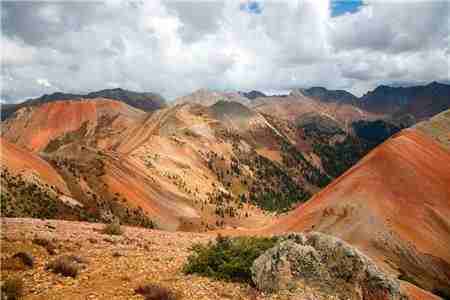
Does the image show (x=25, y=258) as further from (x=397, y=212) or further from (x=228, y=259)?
(x=397, y=212)

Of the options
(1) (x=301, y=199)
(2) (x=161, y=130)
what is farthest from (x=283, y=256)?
(1) (x=301, y=199)

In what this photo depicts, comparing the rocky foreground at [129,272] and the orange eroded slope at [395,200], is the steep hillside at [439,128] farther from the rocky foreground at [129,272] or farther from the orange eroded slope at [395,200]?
the rocky foreground at [129,272]

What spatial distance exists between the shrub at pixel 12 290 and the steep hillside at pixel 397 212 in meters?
29.1

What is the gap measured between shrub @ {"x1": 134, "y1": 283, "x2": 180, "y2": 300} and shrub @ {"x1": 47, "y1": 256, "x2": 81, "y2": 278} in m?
2.44

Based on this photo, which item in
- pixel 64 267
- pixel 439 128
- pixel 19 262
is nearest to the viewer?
pixel 64 267

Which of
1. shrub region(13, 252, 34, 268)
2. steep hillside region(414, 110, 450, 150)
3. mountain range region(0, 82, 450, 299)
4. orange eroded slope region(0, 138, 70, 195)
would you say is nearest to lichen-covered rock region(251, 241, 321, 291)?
shrub region(13, 252, 34, 268)

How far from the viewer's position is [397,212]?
45625 mm

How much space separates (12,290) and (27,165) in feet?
168

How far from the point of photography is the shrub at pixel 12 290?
484 inches

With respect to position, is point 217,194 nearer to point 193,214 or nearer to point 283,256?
point 193,214

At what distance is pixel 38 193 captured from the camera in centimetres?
5119

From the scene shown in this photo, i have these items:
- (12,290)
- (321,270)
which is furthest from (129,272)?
(321,270)

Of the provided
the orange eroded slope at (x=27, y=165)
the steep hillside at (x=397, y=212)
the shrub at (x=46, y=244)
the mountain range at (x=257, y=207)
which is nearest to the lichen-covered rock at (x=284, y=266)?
the shrub at (x=46, y=244)

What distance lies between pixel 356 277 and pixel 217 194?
10761 centimetres
